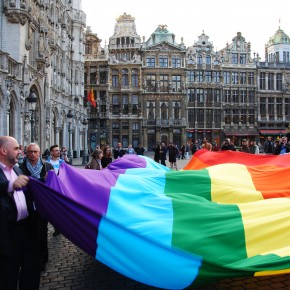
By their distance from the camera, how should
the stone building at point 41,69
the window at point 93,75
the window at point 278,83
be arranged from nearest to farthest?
1. the stone building at point 41,69
2. the window at point 93,75
3. the window at point 278,83

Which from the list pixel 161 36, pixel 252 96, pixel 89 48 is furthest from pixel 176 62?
pixel 89 48

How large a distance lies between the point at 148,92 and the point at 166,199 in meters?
52.2

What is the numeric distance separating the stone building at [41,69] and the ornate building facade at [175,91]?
13.7 m

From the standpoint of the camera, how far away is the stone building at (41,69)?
2214 centimetres

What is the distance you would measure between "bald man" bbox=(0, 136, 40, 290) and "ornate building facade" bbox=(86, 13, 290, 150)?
5078 cm

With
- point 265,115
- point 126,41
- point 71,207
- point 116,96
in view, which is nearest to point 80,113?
point 116,96

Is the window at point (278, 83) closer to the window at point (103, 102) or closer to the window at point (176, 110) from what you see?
the window at point (176, 110)

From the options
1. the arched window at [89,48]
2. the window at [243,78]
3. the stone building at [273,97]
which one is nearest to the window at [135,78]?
the arched window at [89,48]

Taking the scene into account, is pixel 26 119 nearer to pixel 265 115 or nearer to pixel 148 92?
pixel 148 92

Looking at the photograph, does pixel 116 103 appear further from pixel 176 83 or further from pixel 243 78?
pixel 243 78

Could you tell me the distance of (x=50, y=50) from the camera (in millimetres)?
30109

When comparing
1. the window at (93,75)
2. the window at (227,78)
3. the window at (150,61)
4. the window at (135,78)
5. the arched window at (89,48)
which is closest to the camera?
the window at (93,75)

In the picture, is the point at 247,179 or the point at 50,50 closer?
the point at 247,179

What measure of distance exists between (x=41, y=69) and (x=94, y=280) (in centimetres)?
2401
